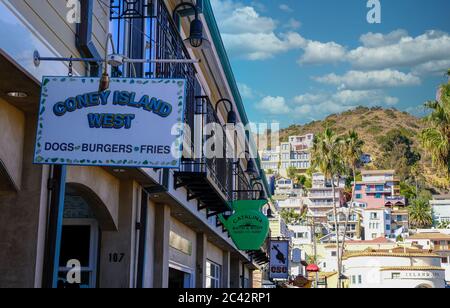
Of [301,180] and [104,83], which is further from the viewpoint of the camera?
[301,180]

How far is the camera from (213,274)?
25.3 meters

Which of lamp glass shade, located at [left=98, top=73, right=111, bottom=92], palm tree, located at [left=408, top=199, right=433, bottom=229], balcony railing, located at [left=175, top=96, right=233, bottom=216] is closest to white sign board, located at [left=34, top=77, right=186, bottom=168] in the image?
lamp glass shade, located at [left=98, top=73, right=111, bottom=92]

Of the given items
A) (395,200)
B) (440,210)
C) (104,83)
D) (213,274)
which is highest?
(395,200)

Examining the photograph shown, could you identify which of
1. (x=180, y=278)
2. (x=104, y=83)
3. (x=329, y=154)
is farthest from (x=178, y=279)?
(x=329, y=154)

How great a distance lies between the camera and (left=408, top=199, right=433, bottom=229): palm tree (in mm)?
137750

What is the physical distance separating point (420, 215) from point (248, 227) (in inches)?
4917

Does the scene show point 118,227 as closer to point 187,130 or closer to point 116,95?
point 187,130

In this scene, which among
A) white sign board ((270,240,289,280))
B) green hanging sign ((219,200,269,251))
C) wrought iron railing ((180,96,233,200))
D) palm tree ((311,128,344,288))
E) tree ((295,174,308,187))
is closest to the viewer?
wrought iron railing ((180,96,233,200))

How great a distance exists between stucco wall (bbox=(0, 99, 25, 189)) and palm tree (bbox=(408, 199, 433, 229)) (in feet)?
442

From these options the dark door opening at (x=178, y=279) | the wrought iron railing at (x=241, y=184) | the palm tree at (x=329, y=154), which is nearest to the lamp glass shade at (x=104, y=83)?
the dark door opening at (x=178, y=279)

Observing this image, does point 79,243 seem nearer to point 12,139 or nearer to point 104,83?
point 12,139

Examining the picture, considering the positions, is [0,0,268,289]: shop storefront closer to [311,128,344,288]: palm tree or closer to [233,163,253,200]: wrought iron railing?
[233,163,253,200]: wrought iron railing

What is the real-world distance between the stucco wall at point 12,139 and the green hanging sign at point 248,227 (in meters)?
10.4
